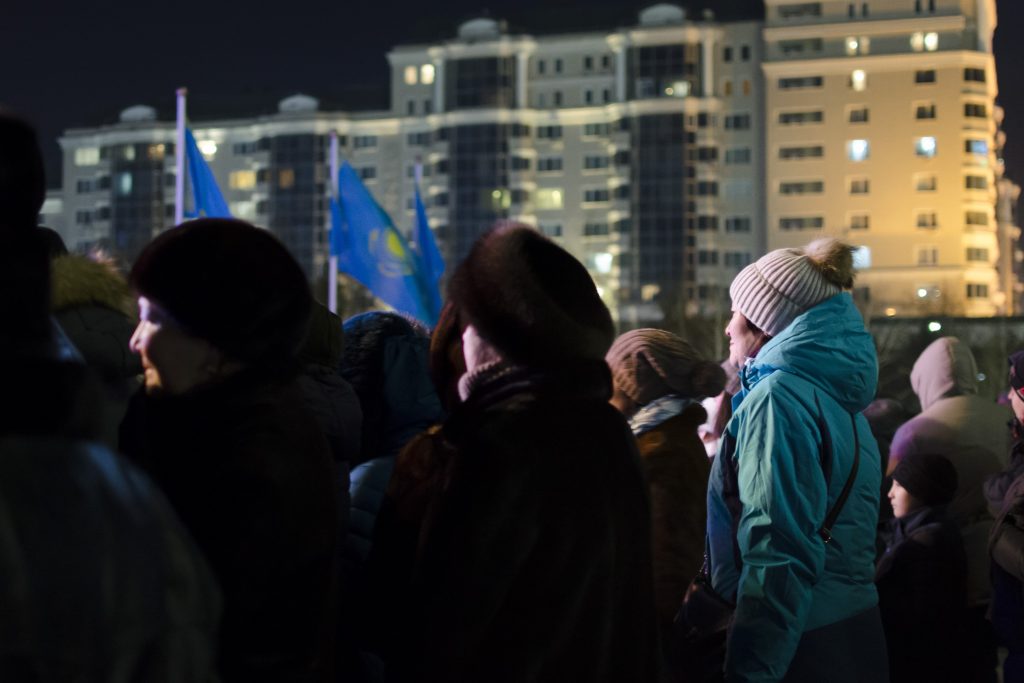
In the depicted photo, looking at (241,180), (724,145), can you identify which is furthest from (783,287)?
(241,180)

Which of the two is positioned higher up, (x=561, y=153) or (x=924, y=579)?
(x=561, y=153)

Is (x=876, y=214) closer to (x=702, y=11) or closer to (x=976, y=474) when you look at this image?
(x=702, y=11)

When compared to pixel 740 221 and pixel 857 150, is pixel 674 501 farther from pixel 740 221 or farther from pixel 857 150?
pixel 857 150

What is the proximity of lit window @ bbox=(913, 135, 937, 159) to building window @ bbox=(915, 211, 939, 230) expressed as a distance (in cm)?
324

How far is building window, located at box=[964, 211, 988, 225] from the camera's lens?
78000 millimetres

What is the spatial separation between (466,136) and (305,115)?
12.2 meters

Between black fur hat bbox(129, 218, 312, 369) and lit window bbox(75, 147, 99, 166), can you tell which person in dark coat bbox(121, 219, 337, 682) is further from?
lit window bbox(75, 147, 99, 166)

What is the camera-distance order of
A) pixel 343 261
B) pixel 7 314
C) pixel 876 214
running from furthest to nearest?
pixel 876 214 < pixel 343 261 < pixel 7 314

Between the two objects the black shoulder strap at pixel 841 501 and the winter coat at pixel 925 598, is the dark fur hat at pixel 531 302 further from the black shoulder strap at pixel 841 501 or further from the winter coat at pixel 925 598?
the winter coat at pixel 925 598

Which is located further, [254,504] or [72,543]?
[254,504]

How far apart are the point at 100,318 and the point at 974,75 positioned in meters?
81.3

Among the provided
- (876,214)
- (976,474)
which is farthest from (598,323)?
(876,214)

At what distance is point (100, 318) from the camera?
10.7ft

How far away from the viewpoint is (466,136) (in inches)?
3265
